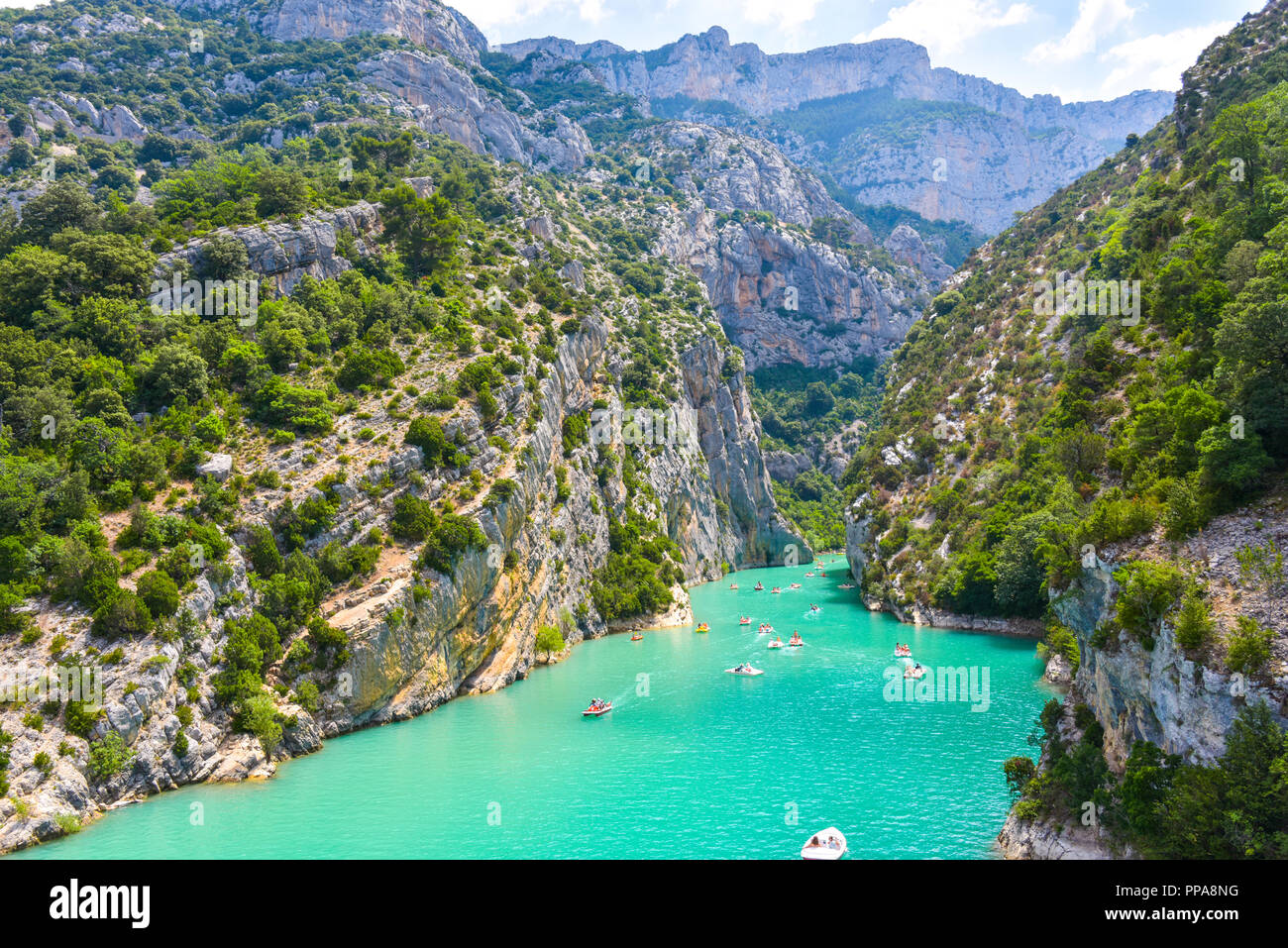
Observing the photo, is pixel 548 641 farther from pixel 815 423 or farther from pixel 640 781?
pixel 815 423

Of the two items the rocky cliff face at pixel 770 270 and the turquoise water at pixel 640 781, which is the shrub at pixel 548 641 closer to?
the turquoise water at pixel 640 781

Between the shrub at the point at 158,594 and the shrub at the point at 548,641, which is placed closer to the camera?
the shrub at the point at 158,594

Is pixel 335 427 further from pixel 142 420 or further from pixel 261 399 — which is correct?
pixel 142 420

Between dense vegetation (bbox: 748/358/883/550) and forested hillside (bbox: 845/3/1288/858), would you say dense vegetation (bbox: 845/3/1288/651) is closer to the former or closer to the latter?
forested hillside (bbox: 845/3/1288/858)

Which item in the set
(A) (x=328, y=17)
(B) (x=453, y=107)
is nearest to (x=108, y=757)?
(B) (x=453, y=107)

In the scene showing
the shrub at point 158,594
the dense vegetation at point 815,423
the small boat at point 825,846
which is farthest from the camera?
the dense vegetation at point 815,423

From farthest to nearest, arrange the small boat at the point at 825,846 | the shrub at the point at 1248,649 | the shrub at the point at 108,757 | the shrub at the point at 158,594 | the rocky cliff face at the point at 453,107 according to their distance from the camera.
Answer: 1. the rocky cliff face at the point at 453,107
2. the shrub at the point at 158,594
3. the shrub at the point at 108,757
4. the small boat at the point at 825,846
5. the shrub at the point at 1248,649

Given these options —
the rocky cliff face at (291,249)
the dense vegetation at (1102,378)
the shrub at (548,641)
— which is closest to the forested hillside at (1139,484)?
the dense vegetation at (1102,378)

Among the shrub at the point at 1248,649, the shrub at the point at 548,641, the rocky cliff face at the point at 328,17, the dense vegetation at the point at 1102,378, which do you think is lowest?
the shrub at the point at 548,641
